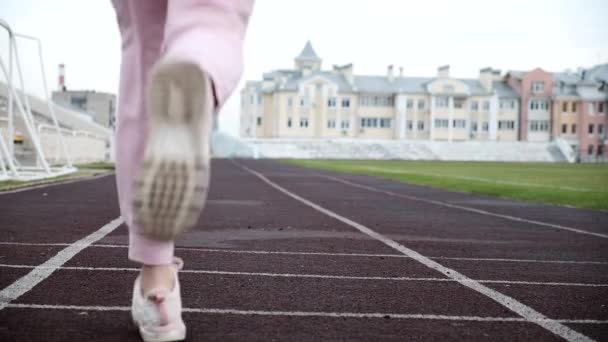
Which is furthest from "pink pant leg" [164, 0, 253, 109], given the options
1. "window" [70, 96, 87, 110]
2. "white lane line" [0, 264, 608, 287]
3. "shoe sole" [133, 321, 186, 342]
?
"window" [70, 96, 87, 110]

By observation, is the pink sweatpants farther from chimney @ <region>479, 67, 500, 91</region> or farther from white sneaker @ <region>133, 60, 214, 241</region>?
chimney @ <region>479, 67, 500, 91</region>

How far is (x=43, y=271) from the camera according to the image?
4551 mm

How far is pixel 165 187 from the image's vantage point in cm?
183

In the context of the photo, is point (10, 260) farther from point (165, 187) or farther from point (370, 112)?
point (370, 112)

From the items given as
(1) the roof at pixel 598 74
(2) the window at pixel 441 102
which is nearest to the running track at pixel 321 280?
(2) the window at pixel 441 102

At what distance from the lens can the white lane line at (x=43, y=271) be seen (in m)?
3.71

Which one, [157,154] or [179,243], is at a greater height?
[157,154]

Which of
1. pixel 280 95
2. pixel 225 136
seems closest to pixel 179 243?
pixel 225 136

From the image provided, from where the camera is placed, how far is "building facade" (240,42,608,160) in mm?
111312

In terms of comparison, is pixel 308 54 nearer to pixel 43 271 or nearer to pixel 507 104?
pixel 507 104

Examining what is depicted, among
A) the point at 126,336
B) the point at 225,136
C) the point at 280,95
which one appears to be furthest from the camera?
the point at 280,95

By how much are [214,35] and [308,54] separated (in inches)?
4947

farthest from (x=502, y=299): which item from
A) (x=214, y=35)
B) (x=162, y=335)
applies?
(x=214, y=35)

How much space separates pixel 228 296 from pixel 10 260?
1918mm
